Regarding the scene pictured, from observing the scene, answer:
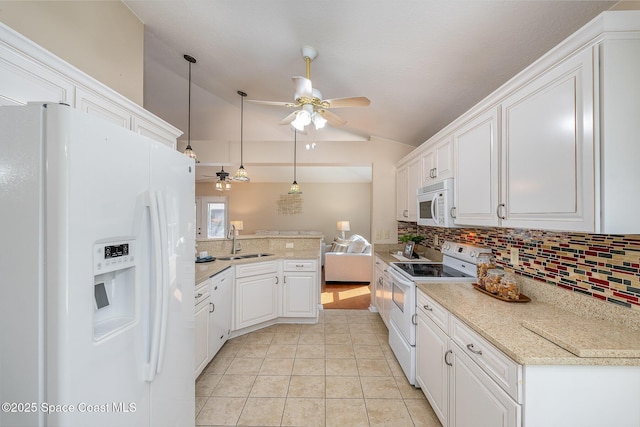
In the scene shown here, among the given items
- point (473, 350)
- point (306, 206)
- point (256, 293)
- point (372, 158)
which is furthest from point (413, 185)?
point (306, 206)

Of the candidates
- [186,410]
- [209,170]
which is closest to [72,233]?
[186,410]

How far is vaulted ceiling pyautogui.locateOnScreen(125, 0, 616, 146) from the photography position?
54.1 inches

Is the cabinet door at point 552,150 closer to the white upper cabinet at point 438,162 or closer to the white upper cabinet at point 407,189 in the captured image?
the white upper cabinet at point 438,162

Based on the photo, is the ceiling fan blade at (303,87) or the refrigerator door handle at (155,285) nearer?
the refrigerator door handle at (155,285)

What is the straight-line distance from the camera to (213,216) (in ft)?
25.5

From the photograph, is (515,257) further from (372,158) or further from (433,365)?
(372,158)

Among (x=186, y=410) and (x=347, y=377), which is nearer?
(x=186, y=410)

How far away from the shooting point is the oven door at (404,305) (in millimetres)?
1996

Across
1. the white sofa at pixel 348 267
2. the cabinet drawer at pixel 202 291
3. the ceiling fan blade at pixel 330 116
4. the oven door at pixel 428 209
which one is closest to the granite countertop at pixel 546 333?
the oven door at pixel 428 209

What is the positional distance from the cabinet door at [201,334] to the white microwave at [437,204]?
2182 mm

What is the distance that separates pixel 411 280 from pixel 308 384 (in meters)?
1.24

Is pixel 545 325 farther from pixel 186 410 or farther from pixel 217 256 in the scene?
pixel 217 256

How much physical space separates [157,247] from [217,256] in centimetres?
236

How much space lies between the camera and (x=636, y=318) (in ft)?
3.54
